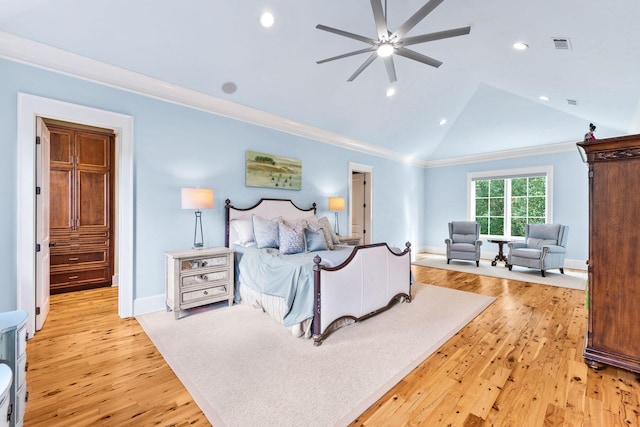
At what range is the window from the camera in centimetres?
662

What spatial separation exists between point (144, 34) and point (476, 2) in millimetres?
3194

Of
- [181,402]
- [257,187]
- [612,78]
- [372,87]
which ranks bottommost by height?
[181,402]

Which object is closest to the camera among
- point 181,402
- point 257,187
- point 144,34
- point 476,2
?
point 181,402

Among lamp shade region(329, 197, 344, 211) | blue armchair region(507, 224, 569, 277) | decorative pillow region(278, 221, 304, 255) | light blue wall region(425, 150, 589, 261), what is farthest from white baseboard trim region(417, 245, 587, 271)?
decorative pillow region(278, 221, 304, 255)

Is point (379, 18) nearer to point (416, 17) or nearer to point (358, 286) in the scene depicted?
point (416, 17)

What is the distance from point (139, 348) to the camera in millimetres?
2561

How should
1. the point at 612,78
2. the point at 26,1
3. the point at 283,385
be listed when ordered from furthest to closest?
the point at 612,78, the point at 26,1, the point at 283,385

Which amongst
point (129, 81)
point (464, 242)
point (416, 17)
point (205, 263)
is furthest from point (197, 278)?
point (464, 242)

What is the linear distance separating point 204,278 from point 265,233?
930 mm

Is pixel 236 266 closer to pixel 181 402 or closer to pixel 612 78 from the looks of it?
pixel 181 402

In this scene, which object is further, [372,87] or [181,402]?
[372,87]

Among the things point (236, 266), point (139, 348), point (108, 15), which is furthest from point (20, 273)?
point (108, 15)

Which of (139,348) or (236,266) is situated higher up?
(236,266)

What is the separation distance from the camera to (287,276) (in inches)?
112
